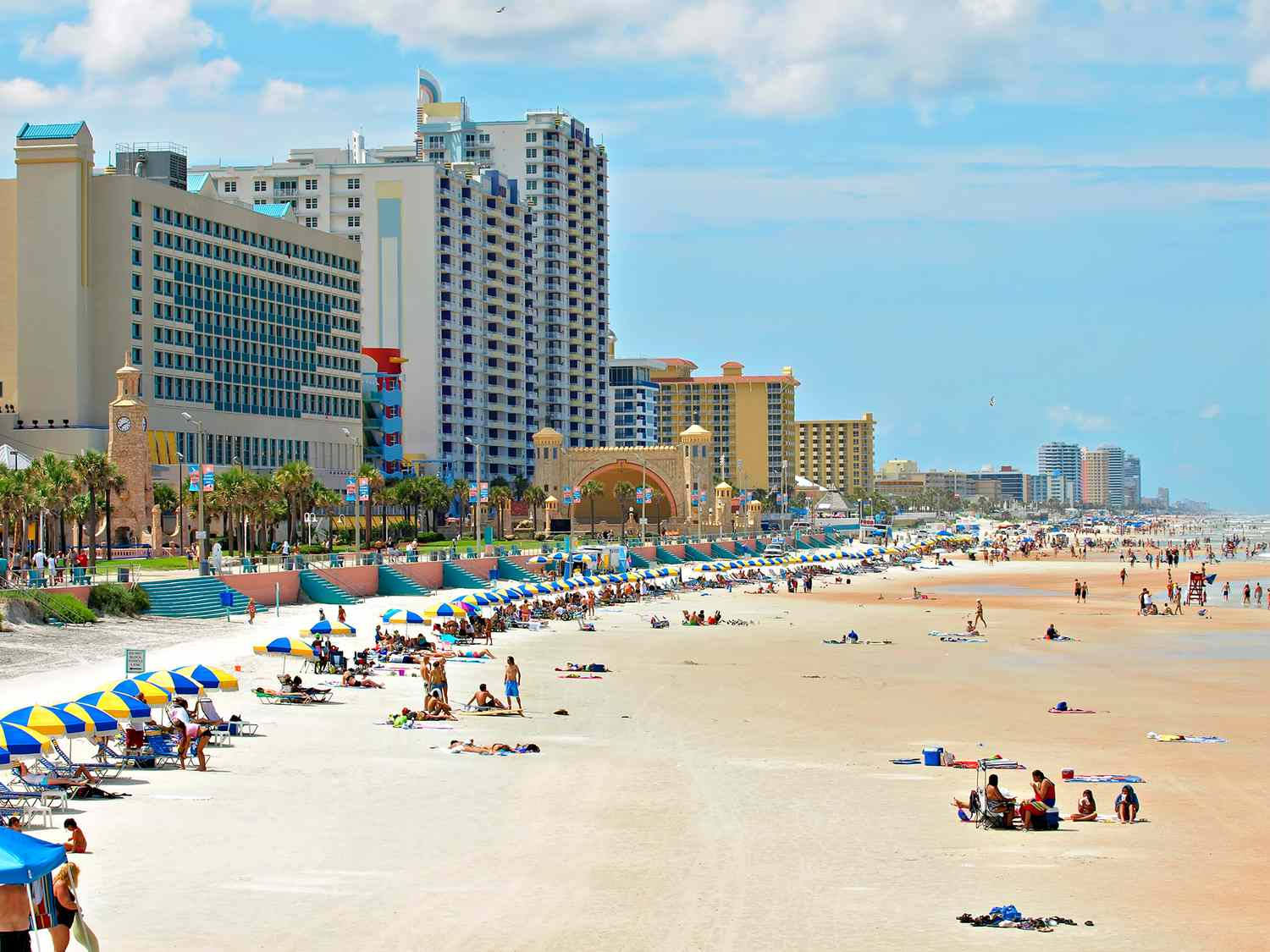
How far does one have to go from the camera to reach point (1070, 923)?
16.7m

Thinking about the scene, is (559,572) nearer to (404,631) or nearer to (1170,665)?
(404,631)

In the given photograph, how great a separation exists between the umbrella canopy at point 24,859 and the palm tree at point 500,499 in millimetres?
111004

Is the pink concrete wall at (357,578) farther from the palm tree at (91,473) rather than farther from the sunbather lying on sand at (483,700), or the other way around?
the sunbather lying on sand at (483,700)

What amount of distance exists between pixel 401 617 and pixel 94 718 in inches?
906

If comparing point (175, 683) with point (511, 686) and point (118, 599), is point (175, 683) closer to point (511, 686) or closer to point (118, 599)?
point (511, 686)

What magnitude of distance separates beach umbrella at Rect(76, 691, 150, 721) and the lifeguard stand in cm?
5987

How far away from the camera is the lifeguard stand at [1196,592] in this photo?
73.1 metres

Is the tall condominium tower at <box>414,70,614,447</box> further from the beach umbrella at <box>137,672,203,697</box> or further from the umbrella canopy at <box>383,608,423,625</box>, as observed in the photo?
the beach umbrella at <box>137,672,203,697</box>

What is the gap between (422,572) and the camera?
70625 millimetres

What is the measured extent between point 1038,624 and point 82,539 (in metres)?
45.2

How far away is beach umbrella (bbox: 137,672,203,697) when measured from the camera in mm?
26719

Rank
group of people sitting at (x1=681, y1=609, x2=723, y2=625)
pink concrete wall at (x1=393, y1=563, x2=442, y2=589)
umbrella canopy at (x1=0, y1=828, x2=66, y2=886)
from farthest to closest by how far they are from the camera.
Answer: pink concrete wall at (x1=393, y1=563, x2=442, y2=589), group of people sitting at (x1=681, y1=609, x2=723, y2=625), umbrella canopy at (x1=0, y1=828, x2=66, y2=886)

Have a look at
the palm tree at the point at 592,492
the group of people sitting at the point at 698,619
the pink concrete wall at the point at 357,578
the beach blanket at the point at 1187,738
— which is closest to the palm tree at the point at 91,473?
the pink concrete wall at the point at 357,578

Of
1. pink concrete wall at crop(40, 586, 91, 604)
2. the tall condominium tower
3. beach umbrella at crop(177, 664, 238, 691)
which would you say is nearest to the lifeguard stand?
pink concrete wall at crop(40, 586, 91, 604)
